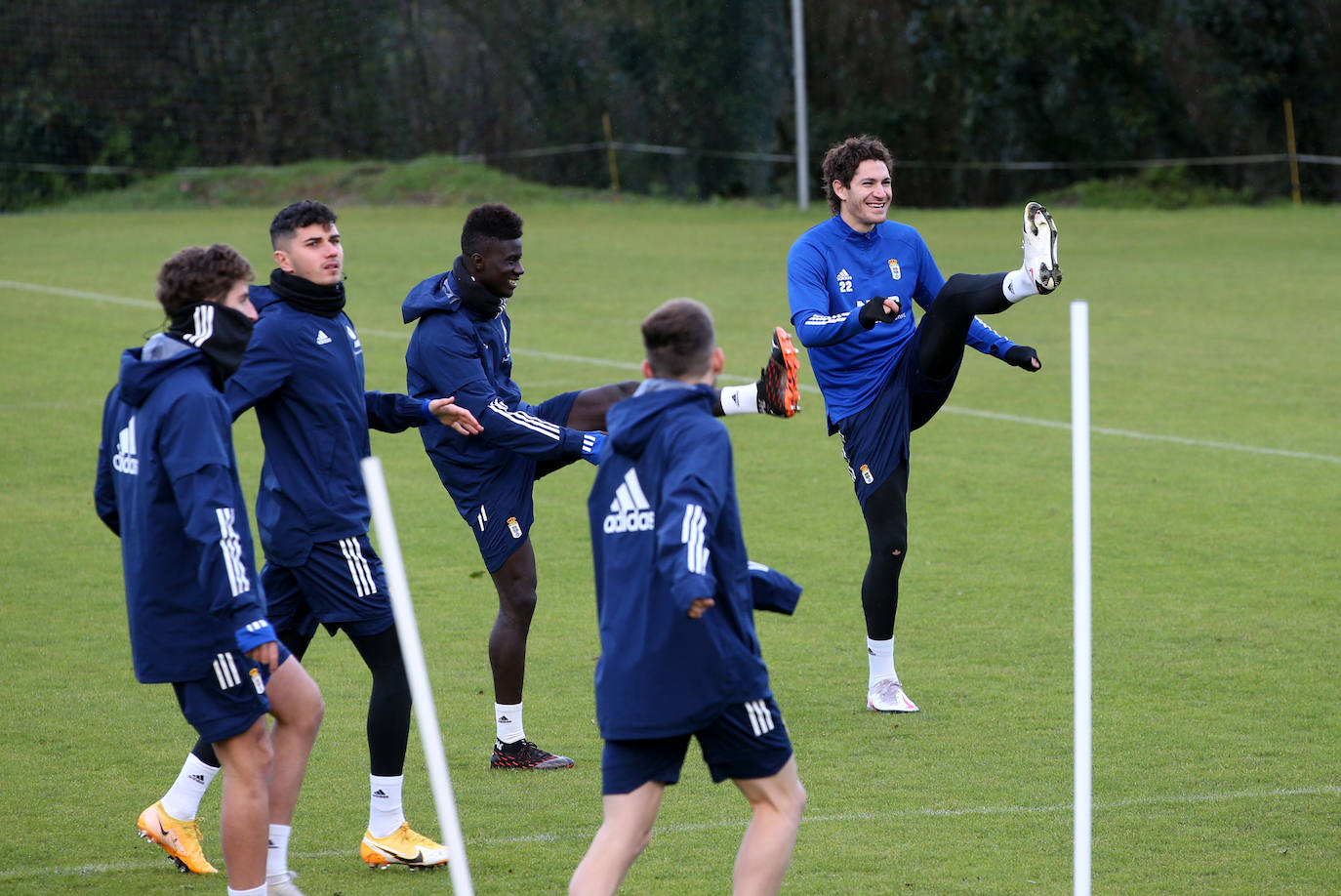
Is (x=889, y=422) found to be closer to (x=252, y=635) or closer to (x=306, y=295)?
(x=306, y=295)

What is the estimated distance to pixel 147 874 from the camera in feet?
18.6

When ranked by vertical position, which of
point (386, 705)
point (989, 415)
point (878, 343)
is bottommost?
point (989, 415)

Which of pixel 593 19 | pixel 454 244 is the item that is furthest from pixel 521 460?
pixel 593 19

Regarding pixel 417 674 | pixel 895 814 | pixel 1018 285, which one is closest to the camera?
pixel 417 674

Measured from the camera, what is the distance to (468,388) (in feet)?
21.5

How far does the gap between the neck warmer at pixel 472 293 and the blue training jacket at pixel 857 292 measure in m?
1.61

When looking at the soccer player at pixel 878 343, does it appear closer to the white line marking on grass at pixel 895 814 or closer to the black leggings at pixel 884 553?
the black leggings at pixel 884 553

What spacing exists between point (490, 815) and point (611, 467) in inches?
91.5

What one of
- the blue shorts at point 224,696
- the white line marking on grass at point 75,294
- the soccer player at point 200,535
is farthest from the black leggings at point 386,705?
the white line marking on grass at point 75,294

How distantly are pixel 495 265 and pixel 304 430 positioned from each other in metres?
1.35

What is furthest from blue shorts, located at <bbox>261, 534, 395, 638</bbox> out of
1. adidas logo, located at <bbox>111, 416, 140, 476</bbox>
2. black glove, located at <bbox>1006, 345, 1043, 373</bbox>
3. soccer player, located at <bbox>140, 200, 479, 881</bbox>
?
black glove, located at <bbox>1006, 345, 1043, 373</bbox>

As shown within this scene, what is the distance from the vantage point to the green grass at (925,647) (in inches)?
229

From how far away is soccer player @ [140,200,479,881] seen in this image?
18.3 feet

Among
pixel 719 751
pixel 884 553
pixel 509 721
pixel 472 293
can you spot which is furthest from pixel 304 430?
pixel 884 553
